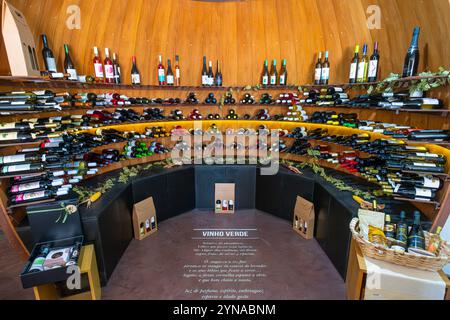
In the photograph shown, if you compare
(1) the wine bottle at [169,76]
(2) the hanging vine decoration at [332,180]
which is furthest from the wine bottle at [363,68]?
(1) the wine bottle at [169,76]

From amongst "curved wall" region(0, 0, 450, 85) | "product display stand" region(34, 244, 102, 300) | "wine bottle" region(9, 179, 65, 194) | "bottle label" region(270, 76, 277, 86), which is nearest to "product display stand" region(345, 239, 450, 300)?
"curved wall" region(0, 0, 450, 85)

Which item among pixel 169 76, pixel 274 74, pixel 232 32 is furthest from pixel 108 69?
pixel 274 74

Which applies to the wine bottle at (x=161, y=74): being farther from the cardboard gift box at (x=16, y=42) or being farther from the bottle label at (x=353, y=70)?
the bottle label at (x=353, y=70)

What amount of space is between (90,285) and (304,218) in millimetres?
2594

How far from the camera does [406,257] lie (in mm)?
1716

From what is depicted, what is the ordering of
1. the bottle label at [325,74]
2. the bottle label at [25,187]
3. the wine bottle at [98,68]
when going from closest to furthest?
the bottle label at [25,187], the wine bottle at [98,68], the bottle label at [325,74]

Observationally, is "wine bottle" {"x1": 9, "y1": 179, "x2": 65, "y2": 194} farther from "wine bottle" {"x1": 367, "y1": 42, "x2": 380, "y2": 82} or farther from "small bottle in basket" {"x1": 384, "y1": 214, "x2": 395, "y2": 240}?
"wine bottle" {"x1": 367, "y1": 42, "x2": 380, "y2": 82}

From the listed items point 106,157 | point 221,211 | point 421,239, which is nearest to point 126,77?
point 106,157

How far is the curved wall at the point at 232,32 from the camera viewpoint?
8.46ft

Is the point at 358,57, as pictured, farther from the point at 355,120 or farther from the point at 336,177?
the point at 336,177

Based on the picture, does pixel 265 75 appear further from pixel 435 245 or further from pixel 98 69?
pixel 435 245

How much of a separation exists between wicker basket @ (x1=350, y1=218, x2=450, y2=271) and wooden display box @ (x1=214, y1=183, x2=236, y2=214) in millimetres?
2265

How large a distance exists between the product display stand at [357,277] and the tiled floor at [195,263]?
253 mm

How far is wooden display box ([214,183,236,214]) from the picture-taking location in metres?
3.96
